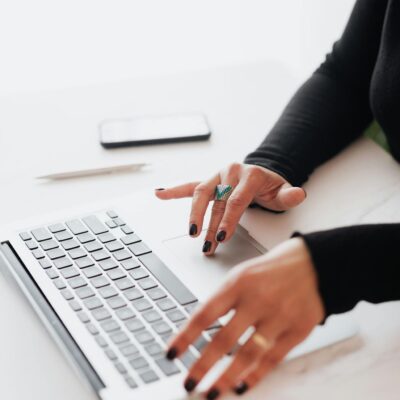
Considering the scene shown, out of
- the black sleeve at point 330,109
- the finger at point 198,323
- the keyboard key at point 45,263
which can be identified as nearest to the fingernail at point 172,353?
the finger at point 198,323

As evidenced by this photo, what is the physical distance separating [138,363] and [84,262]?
0.56ft

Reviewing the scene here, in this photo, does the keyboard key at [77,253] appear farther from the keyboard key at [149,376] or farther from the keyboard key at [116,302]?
the keyboard key at [149,376]

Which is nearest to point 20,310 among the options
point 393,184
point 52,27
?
point 393,184

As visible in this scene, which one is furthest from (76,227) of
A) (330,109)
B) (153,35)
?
(153,35)

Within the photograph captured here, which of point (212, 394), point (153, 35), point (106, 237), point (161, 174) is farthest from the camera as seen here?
point (153, 35)

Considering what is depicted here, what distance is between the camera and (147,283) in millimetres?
694

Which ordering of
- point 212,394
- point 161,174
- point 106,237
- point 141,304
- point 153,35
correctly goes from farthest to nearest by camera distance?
point 153,35 → point 161,174 → point 106,237 → point 141,304 → point 212,394

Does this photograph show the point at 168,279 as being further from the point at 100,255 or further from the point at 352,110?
the point at 352,110

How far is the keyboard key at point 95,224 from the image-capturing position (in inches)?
30.5

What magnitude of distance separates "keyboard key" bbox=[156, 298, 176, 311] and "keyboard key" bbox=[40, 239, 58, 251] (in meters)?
0.16

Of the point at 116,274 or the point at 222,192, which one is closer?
the point at 116,274

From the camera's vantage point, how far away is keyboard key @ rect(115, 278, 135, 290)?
688mm

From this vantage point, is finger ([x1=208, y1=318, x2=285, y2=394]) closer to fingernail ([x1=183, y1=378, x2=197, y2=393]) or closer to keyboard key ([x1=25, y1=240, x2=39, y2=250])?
fingernail ([x1=183, y1=378, x2=197, y2=393])

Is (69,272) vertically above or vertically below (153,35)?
above
